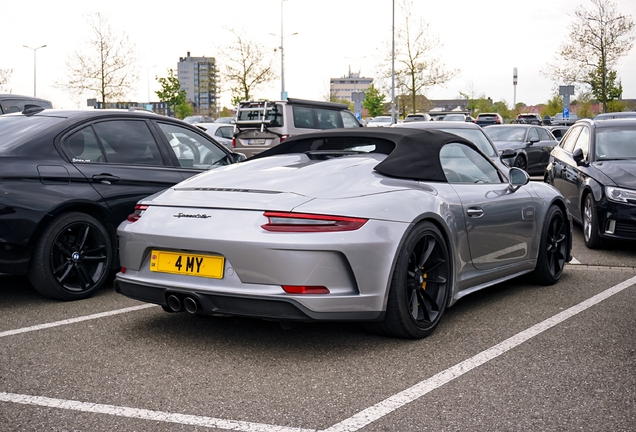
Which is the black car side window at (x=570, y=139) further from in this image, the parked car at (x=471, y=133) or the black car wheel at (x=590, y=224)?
the black car wheel at (x=590, y=224)

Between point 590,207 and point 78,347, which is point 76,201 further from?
point 590,207

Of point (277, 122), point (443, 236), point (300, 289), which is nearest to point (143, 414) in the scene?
point (300, 289)

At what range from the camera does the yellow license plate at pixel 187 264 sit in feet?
14.1

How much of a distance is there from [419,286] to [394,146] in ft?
3.36

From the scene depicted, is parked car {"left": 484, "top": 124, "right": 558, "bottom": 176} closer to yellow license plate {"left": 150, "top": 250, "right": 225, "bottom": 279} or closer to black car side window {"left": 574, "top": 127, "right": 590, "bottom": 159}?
black car side window {"left": 574, "top": 127, "right": 590, "bottom": 159}

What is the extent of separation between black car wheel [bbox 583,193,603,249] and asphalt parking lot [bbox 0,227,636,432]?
278 centimetres

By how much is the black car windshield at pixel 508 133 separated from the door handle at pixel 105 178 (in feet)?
49.0

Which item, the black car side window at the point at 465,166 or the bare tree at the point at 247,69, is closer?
the black car side window at the point at 465,166

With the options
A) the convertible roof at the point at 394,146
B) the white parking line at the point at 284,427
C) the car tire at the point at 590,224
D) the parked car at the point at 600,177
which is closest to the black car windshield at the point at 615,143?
the parked car at the point at 600,177

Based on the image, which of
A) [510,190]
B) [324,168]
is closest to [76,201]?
[324,168]

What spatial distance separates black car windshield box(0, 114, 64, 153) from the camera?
588cm

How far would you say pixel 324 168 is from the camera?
192 inches

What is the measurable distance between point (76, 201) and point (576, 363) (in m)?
3.70

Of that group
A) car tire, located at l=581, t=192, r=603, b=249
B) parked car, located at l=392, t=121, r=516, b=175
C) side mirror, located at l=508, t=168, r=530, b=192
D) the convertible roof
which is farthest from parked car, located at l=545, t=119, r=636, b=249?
the convertible roof
